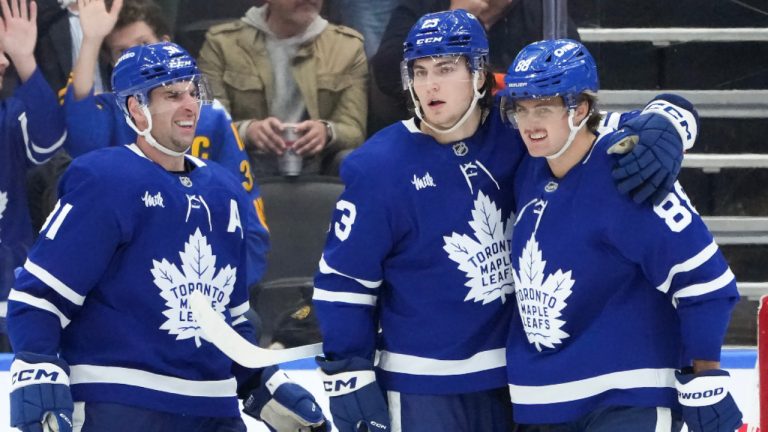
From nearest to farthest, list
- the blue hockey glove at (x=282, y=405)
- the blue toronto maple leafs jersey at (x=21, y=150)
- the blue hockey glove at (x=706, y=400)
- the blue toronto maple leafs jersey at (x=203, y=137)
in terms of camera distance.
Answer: the blue hockey glove at (x=706, y=400)
the blue hockey glove at (x=282, y=405)
the blue toronto maple leafs jersey at (x=203, y=137)
the blue toronto maple leafs jersey at (x=21, y=150)

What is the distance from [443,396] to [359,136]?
159cm

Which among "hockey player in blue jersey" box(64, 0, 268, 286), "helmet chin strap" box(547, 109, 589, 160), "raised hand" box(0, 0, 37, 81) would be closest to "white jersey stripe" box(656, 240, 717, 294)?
"helmet chin strap" box(547, 109, 589, 160)

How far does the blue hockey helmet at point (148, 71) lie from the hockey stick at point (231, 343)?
0.39 meters

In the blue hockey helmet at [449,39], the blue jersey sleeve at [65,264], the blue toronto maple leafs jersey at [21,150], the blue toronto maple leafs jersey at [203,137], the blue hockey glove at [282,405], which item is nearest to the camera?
the blue jersey sleeve at [65,264]

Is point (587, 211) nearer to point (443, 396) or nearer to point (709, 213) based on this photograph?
point (443, 396)

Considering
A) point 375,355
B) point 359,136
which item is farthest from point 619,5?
point 375,355

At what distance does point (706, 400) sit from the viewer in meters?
2.22

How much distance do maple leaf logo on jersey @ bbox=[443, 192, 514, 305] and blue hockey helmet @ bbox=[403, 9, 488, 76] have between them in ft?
0.83

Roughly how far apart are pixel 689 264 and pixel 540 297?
0.25m

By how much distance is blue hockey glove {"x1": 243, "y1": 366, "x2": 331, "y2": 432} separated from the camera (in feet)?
8.48

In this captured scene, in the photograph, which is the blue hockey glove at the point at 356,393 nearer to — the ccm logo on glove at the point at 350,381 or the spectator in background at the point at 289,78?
the ccm logo on glove at the point at 350,381

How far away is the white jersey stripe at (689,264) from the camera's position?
7.30 ft

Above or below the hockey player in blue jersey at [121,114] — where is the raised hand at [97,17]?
above

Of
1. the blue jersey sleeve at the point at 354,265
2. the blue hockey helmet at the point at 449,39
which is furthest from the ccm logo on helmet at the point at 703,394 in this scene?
the blue hockey helmet at the point at 449,39
